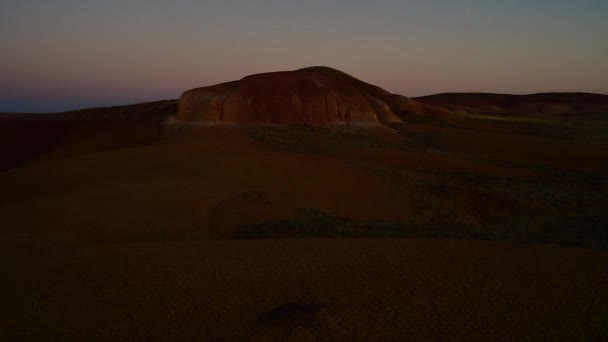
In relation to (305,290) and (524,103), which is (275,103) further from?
(524,103)

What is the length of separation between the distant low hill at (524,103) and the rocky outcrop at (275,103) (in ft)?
146

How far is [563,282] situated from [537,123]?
47.6 meters

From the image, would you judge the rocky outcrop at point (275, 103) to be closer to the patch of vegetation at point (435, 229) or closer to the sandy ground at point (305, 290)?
the patch of vegetation at point (435, 229)

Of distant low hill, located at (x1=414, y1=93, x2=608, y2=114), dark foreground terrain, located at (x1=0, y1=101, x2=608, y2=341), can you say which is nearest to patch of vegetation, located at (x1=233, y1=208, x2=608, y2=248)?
dark foreground terrain, located at (x1=0, y1=101, x2=608, y2=341)

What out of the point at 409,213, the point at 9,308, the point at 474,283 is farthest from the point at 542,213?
the point at 9,308

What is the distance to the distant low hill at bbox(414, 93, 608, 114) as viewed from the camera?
73.0 m

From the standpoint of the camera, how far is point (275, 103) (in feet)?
89.3

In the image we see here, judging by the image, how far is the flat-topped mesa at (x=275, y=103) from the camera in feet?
87.5

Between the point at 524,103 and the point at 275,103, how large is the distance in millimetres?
72839

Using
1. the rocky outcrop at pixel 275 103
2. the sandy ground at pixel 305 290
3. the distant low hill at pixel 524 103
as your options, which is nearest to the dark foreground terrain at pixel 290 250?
the sandy ground at pixel 305 290

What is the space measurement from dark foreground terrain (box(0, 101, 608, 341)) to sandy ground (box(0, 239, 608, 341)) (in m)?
0.02

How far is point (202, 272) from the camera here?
398cm

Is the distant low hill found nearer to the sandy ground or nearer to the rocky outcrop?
the rocky outcrop

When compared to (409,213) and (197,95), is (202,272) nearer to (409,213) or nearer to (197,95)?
(409,213)
